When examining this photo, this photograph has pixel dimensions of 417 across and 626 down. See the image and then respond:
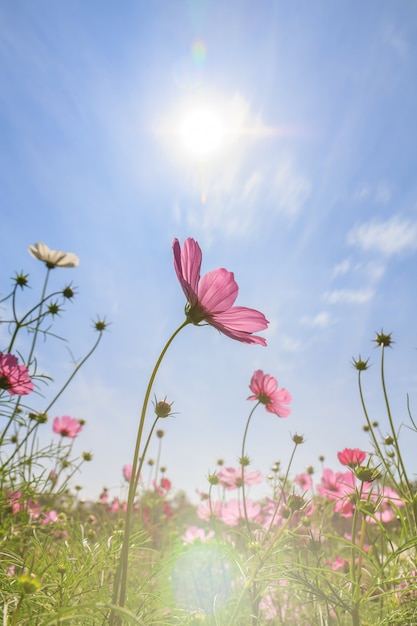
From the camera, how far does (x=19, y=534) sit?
51.4 inches

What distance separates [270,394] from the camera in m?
1.61

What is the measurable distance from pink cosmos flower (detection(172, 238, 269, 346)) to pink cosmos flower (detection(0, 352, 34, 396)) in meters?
0.89

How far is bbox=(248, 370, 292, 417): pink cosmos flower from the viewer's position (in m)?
1.61

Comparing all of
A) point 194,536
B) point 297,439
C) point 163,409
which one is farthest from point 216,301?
point 194,536

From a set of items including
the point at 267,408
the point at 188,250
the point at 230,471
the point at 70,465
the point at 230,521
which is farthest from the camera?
the point at 230,471

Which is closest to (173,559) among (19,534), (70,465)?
(19,534)

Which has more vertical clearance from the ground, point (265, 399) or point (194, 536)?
point (265, 399)

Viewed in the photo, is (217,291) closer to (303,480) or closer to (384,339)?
(384,339)

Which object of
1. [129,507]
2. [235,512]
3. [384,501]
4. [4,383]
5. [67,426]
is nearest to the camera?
[129,507]

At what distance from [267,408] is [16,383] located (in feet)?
2.99

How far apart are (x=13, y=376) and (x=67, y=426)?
1.13 meters

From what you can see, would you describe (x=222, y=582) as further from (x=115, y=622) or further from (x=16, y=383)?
(x=115, y=622)

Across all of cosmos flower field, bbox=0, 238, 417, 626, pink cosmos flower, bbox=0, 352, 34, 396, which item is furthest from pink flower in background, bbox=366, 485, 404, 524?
pink cosmos flower, bbox=0, 352, 34, 396

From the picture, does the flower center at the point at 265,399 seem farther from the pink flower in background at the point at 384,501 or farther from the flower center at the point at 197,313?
the flower center at the point at 197,313
